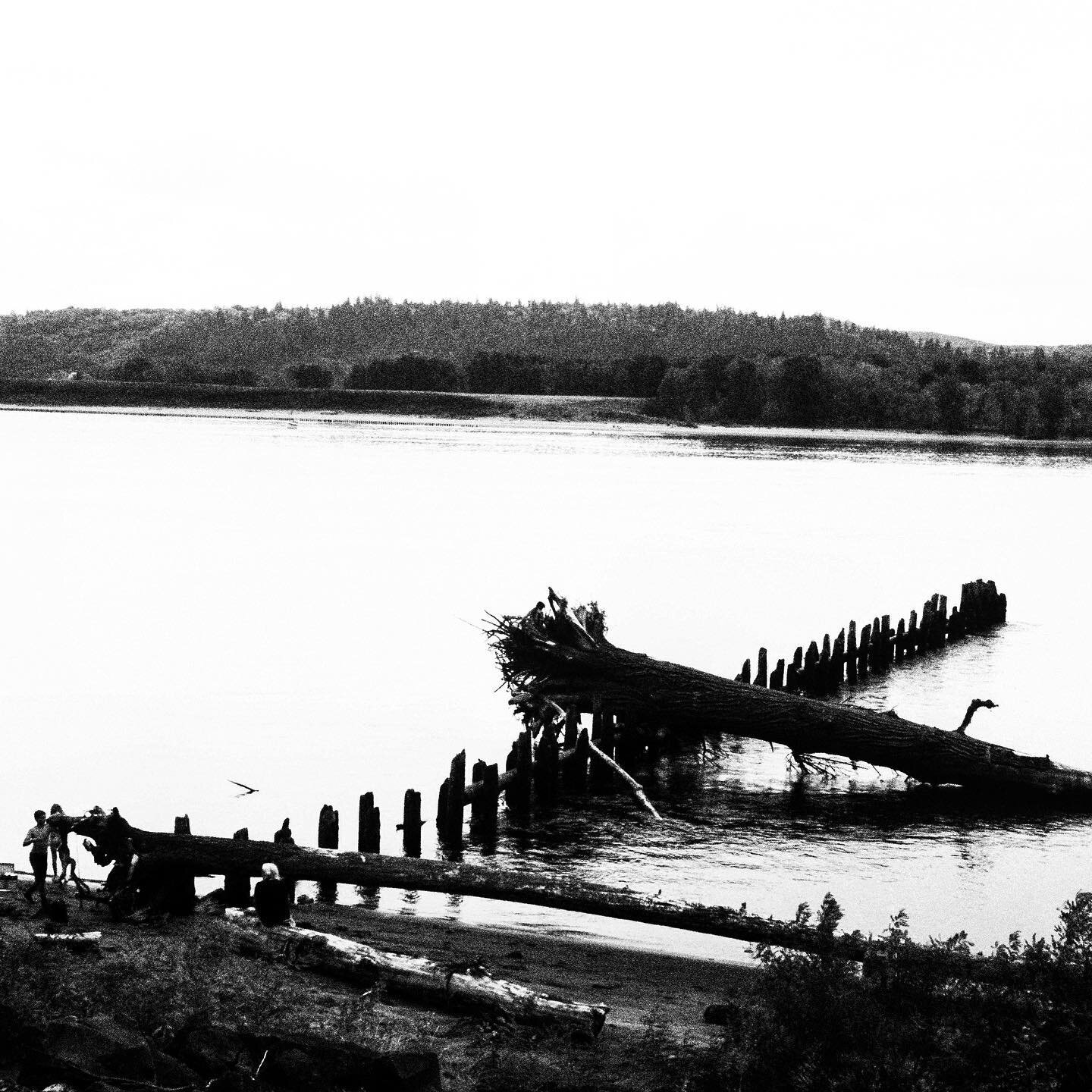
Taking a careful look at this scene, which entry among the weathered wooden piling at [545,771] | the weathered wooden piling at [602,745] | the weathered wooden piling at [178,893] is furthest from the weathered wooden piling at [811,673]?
the weathered wooden piling at [178,893]

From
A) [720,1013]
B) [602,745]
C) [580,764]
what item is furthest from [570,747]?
[720,1013]

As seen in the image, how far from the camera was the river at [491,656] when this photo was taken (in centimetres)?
1642

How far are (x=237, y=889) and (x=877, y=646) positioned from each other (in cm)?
1864

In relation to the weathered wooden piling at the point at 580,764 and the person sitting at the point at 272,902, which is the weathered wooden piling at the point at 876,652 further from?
the person sitting at the point at 272,902

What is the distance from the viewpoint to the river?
53.9ft

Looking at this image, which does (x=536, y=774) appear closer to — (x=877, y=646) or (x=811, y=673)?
(x=811, y=673)

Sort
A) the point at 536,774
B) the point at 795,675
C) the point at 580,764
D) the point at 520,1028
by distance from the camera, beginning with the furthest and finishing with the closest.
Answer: the point at 795,675 → the point at 580,764 → the point at 536,774 → the point at 520,1028

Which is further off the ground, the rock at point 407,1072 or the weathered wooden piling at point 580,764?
the rock at point 407,1072

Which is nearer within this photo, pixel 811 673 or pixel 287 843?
pixel 287 843

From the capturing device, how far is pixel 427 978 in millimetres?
10156

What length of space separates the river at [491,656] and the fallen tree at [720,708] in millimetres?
608

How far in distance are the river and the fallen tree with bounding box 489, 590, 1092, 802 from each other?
61 centimetres

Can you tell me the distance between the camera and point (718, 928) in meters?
12.1

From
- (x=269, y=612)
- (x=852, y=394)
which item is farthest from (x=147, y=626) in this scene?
(x=852, y=394)
